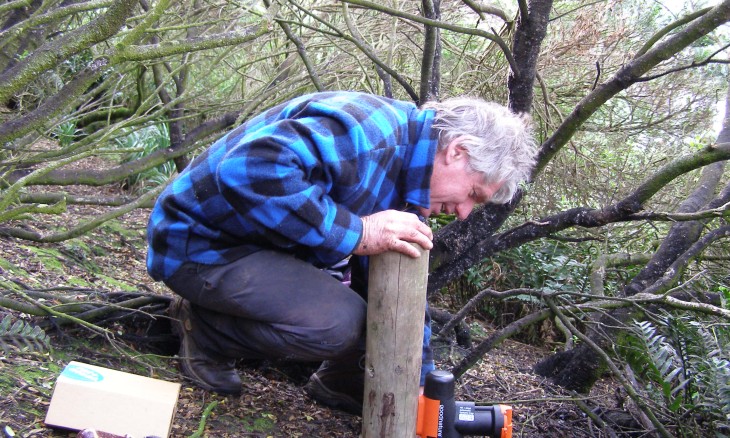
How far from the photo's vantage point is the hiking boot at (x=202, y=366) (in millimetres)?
2756

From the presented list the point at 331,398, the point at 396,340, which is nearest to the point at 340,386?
the point at 331,398

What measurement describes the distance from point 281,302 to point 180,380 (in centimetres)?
67

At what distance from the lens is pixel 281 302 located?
247 centimetres

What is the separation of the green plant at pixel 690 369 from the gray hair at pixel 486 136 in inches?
41.4

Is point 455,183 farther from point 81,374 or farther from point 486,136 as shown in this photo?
point 81,374

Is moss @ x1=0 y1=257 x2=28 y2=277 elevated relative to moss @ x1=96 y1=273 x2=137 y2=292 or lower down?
lower down

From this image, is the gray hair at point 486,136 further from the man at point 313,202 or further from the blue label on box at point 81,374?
the blue label on box at point 81,374

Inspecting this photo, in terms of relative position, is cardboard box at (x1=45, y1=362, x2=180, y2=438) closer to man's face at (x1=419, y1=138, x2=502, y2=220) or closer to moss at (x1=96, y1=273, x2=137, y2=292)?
man's face at (x1=419, y1=138, x2=502, y2=220)

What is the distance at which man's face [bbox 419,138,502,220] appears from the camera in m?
2.48

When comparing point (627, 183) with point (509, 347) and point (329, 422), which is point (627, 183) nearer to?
point (509, 347)

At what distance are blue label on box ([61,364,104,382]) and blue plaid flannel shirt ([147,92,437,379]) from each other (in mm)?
474

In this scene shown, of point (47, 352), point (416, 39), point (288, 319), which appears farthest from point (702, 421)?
point (416, 39)

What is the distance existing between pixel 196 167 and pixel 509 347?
2.93 metres

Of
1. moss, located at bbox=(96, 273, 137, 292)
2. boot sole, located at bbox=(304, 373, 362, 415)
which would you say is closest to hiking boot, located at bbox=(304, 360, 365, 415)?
boot sole, located at bbox=(304, 373, 362, 415)
